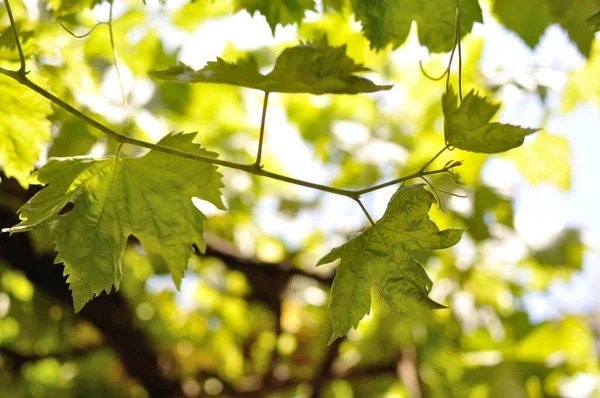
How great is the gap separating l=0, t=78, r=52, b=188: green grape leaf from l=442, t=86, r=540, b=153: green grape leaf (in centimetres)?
46

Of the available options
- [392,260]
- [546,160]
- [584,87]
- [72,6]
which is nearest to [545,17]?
[392,260]

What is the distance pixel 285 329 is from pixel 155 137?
34.8 inches

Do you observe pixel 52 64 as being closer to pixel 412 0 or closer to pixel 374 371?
pixel 412 0

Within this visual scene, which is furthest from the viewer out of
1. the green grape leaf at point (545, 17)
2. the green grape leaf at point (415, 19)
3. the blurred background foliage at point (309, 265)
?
the blurred background foliage at point (309, 265)

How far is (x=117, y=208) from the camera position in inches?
26.2

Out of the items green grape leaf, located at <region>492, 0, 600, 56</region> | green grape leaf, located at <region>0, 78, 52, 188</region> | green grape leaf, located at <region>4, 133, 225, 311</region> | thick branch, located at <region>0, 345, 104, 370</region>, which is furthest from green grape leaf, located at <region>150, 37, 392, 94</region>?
thick branch, located at <region>0, 345, 104, 370</region>

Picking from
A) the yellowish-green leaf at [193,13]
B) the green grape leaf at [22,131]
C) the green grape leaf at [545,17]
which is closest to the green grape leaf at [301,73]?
the green grape leaf at [22,131]

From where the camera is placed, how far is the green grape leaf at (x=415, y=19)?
2.27 feet

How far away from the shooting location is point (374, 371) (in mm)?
1696

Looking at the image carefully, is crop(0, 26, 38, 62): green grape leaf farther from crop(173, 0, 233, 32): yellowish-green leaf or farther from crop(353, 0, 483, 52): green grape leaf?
crop(173, 0, 233, 32): yellowish-green leaf

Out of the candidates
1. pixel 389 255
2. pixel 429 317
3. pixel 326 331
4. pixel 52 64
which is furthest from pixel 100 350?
pixel 389 255

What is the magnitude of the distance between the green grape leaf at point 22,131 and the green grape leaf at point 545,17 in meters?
0.61

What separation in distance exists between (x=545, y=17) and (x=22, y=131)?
2.25 ft

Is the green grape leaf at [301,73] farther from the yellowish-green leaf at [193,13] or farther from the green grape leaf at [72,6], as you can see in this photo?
the yellowish-green leaf at [193,13]
